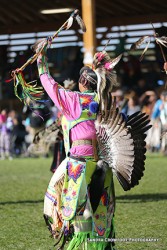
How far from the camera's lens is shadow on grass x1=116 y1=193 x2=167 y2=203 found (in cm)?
872

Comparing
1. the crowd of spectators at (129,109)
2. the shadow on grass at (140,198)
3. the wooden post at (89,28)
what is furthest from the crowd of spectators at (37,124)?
the shadow on grass at (140,198)

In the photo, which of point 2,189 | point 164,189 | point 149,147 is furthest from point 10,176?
point 149,147

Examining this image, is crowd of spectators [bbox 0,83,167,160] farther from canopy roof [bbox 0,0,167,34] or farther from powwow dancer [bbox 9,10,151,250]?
powwow dancer [bbox 9,10,151,250]

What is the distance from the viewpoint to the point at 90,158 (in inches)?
201

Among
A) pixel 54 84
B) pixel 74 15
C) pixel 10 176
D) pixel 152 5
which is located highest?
pixel 152 5

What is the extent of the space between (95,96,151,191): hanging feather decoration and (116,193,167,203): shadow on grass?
136 inches

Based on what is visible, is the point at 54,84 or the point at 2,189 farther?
the point at 2,189

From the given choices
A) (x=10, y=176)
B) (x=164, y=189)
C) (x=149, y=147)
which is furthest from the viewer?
(x=149, y=147)

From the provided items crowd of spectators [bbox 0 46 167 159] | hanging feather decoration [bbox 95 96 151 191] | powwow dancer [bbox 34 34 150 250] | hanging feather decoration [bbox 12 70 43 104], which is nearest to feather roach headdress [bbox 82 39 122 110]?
powwow dancer [bbox 34 34 150 250]

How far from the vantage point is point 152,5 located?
59.2 ft

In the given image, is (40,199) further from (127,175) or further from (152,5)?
(152,5)

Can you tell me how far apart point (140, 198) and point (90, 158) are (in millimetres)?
3920

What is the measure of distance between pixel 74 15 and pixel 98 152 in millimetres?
998

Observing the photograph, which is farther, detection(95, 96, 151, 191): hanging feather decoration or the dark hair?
the dark hair
